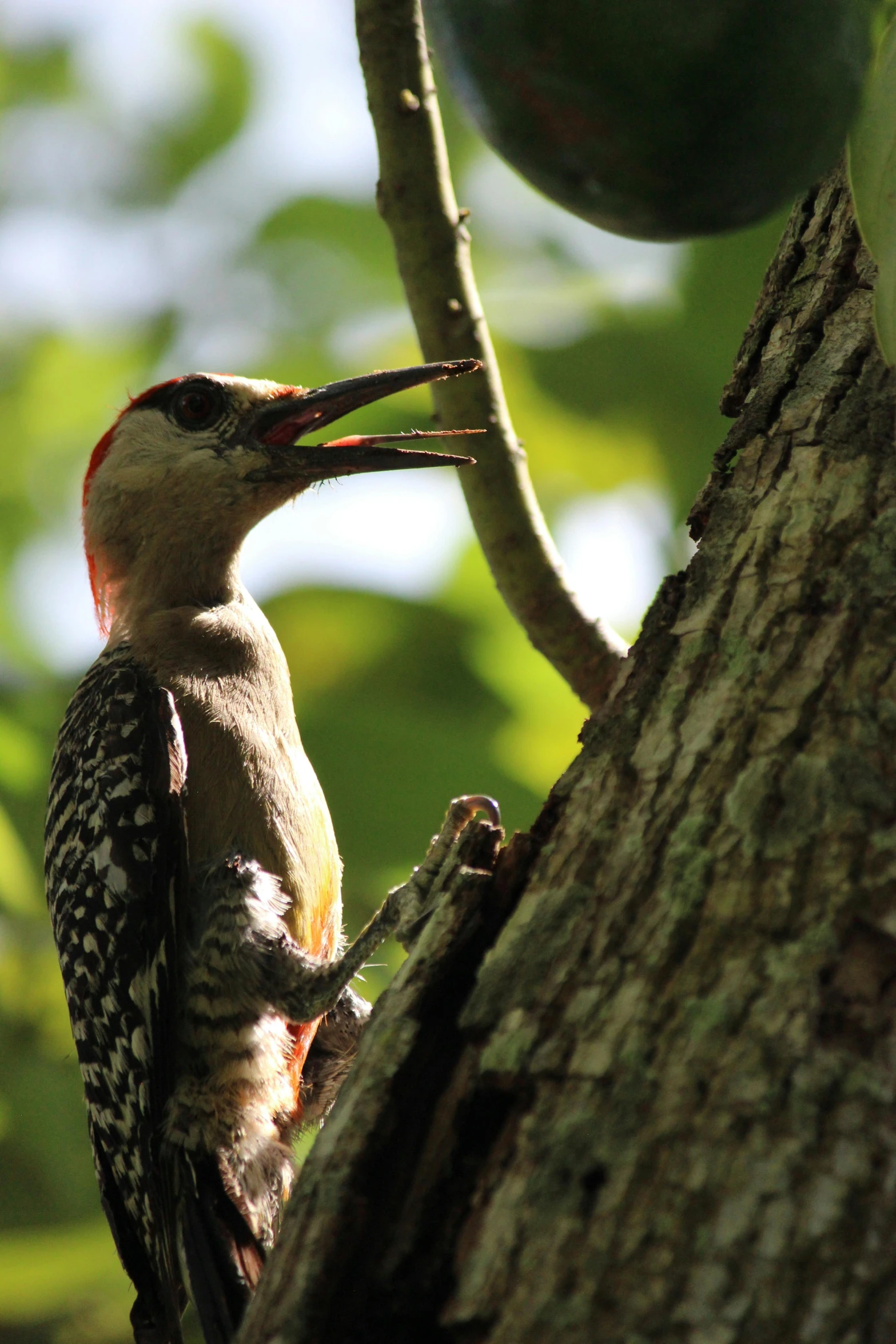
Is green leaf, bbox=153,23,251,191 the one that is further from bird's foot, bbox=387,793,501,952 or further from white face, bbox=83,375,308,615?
bird's foot, bbox=387,793,501,952

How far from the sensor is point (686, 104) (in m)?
1.24

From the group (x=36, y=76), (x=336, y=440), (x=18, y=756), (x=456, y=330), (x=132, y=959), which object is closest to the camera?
(x=456, y=330)

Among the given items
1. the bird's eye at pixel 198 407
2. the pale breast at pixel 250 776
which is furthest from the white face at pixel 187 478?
the pale breast at pixel 250 776

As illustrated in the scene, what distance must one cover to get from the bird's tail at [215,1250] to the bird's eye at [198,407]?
230 cm

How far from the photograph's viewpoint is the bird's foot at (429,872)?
285cm

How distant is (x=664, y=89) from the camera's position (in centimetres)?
123

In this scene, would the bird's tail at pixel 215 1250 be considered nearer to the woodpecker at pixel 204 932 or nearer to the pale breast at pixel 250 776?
the woodpecker at pixel 204 932

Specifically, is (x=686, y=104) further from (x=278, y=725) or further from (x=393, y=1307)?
(x=278, y=725)

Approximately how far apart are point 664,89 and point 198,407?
321cm

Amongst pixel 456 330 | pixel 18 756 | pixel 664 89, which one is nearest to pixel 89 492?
pixel 18 756

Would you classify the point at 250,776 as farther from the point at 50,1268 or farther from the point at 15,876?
the point at 50,1268

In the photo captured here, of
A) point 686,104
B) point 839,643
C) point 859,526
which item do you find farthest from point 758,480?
point 686,104

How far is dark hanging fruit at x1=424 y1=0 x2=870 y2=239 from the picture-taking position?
1.22m

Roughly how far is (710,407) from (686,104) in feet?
9.04
